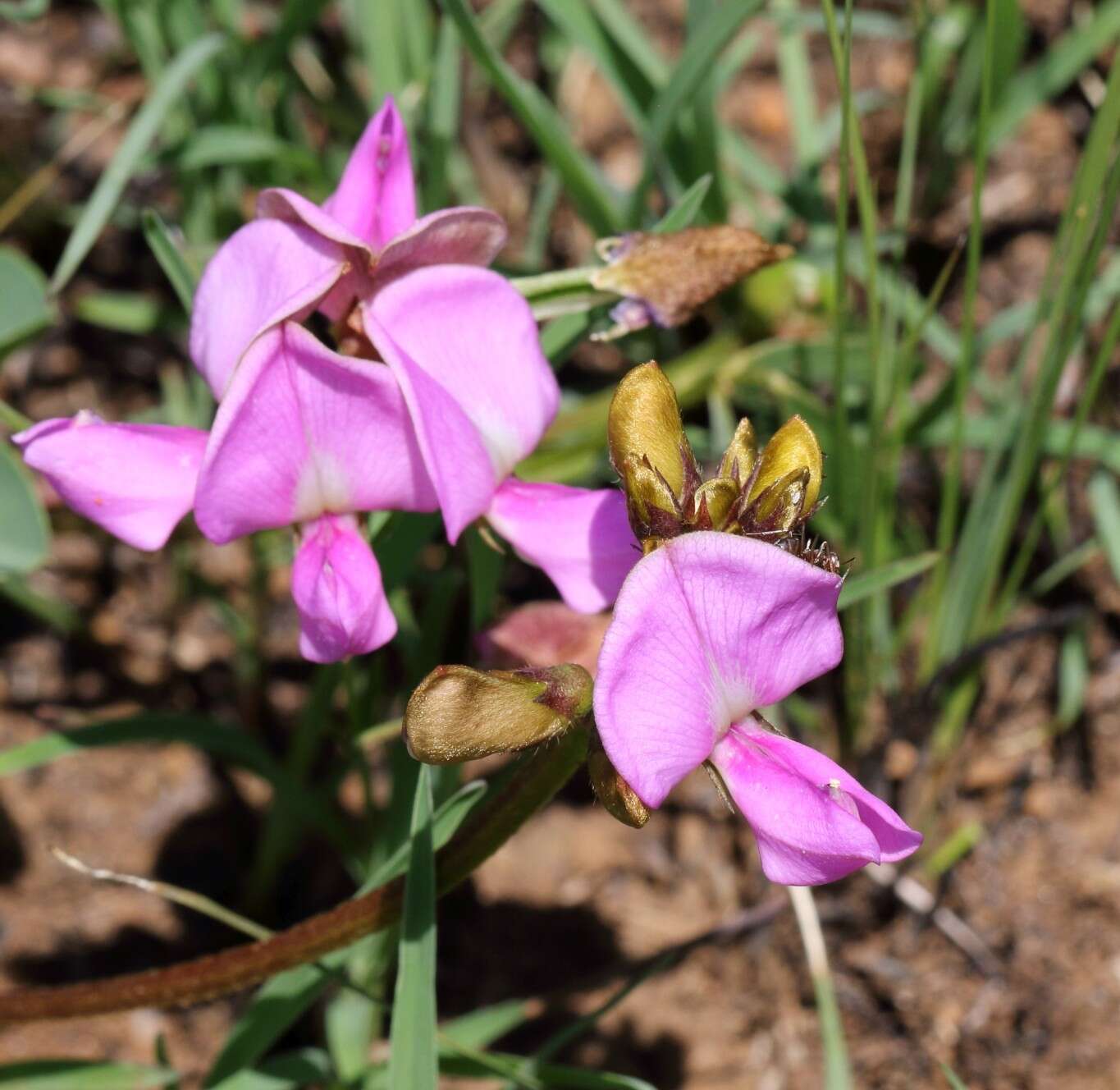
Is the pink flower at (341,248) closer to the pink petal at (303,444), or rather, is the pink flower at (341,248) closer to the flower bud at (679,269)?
the pink petal at (303,444)

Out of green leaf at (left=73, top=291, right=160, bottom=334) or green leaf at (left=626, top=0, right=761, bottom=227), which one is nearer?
green leaf at (left=626, top=0, right=761, bottom=227)

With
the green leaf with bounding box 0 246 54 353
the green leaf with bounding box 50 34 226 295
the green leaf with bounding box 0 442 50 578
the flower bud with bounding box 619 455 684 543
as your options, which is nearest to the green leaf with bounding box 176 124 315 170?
the green leaf with bounding box 50 34 226 295

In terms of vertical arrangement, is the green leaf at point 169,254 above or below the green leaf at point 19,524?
above

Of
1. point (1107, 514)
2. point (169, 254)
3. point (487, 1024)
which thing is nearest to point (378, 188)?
point (169, 254)

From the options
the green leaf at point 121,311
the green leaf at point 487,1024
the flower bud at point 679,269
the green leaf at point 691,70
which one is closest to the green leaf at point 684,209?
the flower bud at point 679,269

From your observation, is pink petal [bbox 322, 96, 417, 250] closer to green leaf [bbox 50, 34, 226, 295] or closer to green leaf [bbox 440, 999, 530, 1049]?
green leaf [bbox 50, 34, 226, 295]
